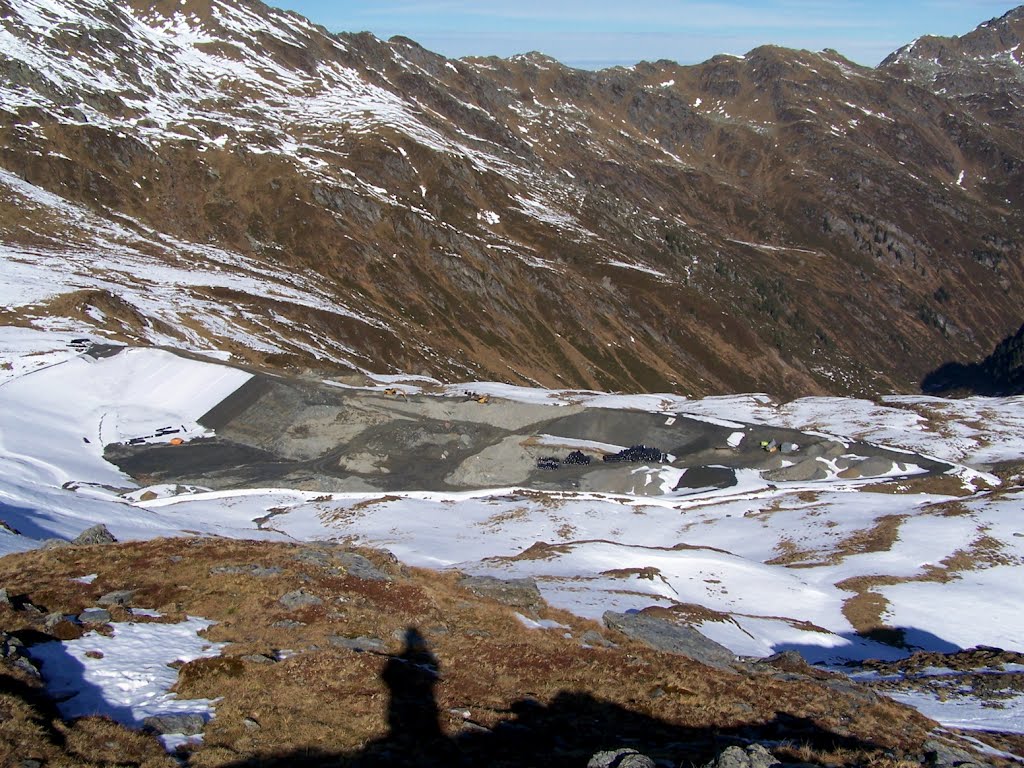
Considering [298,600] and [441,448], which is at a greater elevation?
[298,600]

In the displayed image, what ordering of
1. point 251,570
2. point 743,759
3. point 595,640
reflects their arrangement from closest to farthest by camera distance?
point 743,759
point 595,640
point 251,570

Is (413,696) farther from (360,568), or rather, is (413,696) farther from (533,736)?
(360,568)

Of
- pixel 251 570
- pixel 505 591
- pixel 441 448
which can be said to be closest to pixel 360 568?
pixel 251 570

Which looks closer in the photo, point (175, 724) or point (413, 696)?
point (175, 724)

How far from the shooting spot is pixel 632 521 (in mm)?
64312

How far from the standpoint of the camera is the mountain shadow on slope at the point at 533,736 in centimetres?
1738

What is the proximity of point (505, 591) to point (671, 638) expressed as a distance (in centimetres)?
716

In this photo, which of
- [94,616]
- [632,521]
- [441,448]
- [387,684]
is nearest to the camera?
[387,684]

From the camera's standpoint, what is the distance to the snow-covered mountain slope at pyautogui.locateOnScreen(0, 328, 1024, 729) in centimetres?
4209

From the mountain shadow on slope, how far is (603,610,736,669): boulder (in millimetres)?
6437

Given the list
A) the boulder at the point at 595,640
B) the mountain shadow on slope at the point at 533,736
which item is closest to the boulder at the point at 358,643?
the mountain shadow on slope at the point at 533,736

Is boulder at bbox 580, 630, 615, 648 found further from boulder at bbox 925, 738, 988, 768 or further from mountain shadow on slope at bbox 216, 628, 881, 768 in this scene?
boulder at bbox 925, 738, 988, 768

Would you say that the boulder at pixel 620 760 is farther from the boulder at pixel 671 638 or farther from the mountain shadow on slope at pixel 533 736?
the boulder at pixel 671 638

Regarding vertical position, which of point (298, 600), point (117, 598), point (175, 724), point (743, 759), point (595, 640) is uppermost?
point (117, 598)
